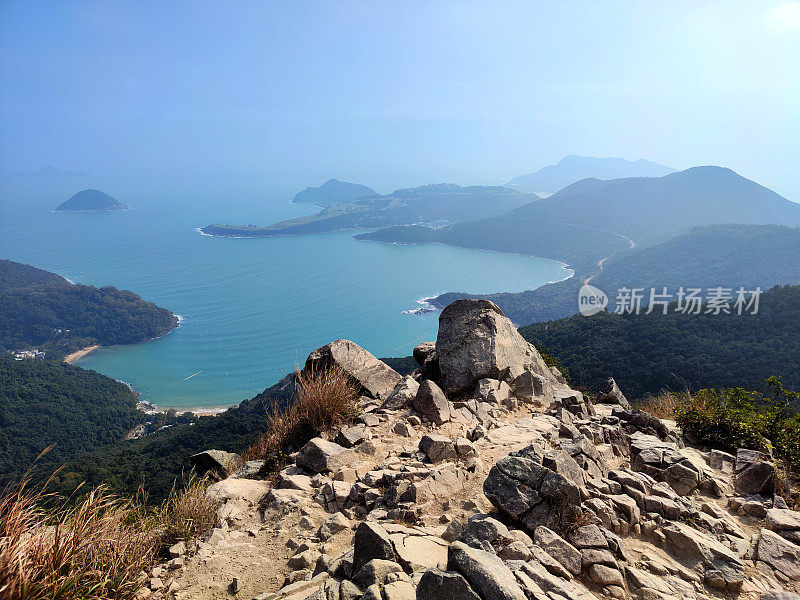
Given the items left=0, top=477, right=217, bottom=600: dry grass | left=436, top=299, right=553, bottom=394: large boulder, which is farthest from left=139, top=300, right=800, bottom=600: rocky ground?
left=436, top=299, right=553, bottom=394: large boulder

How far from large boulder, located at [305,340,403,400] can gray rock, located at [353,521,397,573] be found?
17.6 ft

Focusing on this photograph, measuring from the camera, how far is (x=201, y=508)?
18.1ft

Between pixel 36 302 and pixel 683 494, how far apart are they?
532 ft

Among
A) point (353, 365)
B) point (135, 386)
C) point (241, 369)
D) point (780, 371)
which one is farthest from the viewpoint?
point (241, 369)

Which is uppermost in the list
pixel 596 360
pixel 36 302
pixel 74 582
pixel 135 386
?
pixel 74 582

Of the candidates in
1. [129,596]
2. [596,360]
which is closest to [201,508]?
[129,596]

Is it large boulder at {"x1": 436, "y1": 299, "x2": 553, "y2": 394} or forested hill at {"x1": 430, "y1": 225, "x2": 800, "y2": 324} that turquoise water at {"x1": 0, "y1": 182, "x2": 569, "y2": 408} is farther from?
large boulder at {"x1": 436, "y1": 299, "x2": 553, "y2": 394}

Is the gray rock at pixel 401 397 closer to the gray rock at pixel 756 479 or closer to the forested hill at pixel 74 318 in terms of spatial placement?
the gray rock at pixel 756 479

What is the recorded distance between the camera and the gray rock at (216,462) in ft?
29.2

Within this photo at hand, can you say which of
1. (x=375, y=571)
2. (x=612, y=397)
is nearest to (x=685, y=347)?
(x=612, y=397)

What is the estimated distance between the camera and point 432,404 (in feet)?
26.0

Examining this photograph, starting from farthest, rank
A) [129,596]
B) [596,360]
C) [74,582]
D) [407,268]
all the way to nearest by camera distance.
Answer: [407,268] → [596,360] → [129,596] → [74,582]

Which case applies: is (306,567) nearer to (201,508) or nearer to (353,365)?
(201,508)

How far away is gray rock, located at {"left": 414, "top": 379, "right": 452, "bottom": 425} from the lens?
7805 mm
